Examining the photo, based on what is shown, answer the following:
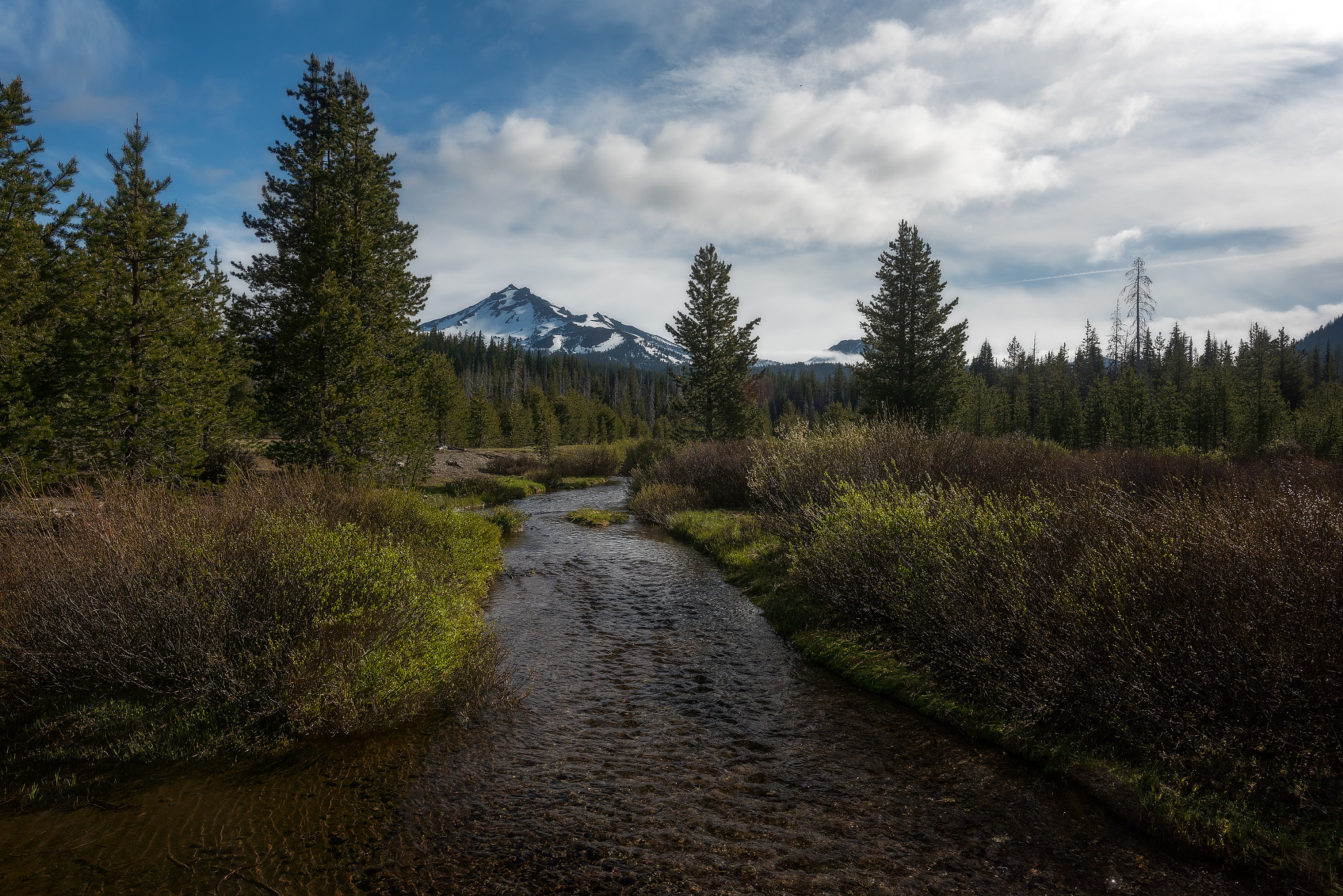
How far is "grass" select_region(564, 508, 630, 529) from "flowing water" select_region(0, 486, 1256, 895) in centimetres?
1706

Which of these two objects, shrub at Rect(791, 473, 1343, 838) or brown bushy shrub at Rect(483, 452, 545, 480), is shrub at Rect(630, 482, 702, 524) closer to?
shrub at Rect(791, 473, 1343, 838)

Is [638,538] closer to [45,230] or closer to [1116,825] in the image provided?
[1116,825]

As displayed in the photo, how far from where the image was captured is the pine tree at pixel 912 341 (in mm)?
32406

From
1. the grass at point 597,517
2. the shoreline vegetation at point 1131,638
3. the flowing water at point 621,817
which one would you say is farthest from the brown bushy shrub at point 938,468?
the grass at point 597,517

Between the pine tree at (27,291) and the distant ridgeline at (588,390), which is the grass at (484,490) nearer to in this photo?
the pine tree at (27,291)

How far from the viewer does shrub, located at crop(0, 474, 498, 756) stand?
702cm

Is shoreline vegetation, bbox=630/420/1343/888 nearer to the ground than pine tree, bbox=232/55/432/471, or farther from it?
nearer to the ground

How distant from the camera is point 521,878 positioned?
201 inches

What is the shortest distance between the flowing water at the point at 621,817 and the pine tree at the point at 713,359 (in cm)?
3022

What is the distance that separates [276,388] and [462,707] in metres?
15.8

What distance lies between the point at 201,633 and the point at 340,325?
13.8 m

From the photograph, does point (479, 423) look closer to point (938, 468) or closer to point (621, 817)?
point (938, 468)

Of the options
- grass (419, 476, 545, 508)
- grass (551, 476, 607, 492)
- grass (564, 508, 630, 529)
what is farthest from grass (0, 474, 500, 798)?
grass (551, 476, 607, 492)

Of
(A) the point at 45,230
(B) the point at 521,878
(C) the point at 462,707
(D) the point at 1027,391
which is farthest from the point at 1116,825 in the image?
(D) the point at 1027,391
